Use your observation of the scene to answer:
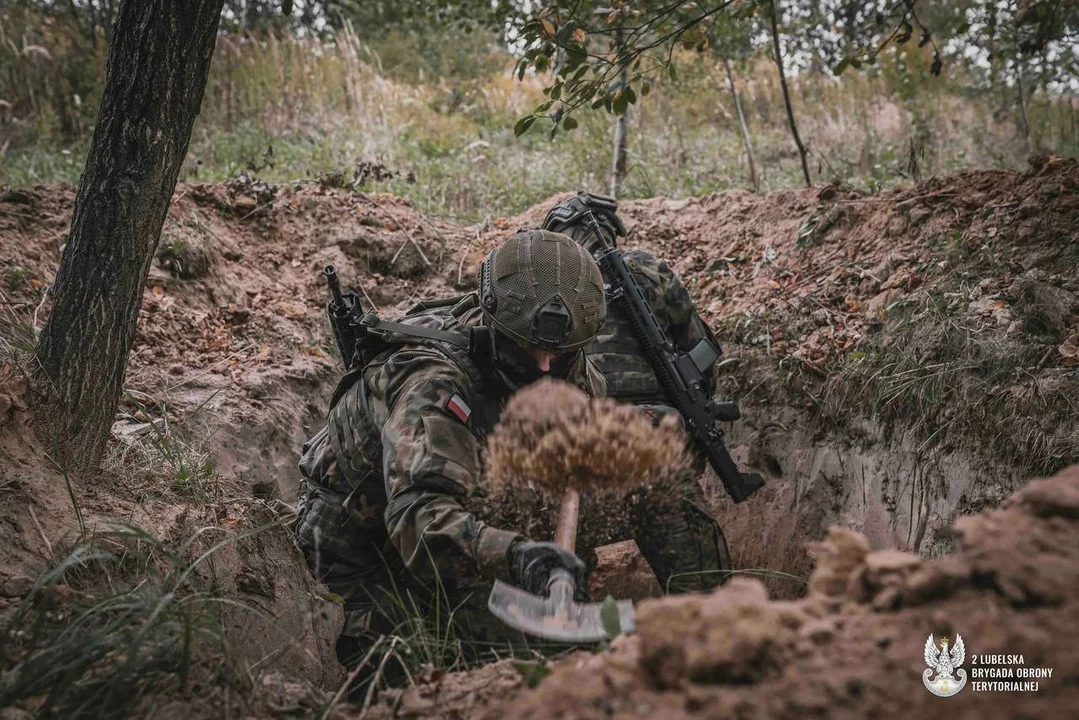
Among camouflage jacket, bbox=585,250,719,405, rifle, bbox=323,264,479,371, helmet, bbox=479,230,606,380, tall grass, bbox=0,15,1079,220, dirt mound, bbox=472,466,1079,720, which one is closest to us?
dirt mound, bbox=472,466,1079,720

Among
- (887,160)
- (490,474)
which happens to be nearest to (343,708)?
(490,474)

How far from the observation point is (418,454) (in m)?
2.89

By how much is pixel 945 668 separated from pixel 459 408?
6.00 ft

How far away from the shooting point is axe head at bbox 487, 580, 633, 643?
2123 millimetres

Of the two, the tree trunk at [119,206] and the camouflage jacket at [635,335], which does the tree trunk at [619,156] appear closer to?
the camouflage jacket at [635,335]

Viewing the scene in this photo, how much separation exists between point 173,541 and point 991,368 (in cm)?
365

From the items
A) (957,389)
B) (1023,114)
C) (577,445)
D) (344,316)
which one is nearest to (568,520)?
(577,445)

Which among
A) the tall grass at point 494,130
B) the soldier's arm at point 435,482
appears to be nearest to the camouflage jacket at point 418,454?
the soldier's arm at point 435,482

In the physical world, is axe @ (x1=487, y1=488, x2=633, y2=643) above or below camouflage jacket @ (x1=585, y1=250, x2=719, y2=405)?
below

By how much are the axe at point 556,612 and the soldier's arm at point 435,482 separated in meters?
0.29

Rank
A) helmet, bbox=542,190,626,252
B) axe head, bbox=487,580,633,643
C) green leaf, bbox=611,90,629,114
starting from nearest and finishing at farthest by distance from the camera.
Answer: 1. axe head, bbox=487,580,633,643
2. green leaf, bbox=611,90,629,114
3. helmet, bbox=542,190,626,252

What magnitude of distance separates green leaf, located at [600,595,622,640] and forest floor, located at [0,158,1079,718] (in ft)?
0.32

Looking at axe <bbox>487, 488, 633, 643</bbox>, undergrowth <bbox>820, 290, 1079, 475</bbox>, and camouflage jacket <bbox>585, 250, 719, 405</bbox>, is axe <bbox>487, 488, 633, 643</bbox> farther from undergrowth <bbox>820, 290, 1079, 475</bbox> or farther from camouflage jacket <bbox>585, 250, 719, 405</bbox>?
undergrowth <bbox>820, 290, 1079, 475</bbox>

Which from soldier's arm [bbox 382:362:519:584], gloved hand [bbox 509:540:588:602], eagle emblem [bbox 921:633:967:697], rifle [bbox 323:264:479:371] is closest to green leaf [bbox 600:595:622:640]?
gloved hand [bbox 509:540:588:602]
